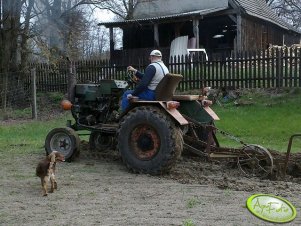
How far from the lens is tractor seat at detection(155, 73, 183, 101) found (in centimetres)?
718

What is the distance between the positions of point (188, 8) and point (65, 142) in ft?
66.7

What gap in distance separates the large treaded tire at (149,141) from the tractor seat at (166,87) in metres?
0.31

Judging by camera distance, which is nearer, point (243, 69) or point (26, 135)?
point (26, 135)

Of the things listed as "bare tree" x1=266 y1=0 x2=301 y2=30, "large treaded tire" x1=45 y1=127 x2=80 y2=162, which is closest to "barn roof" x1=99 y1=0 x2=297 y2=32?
"large treaded tire" x1=45 y1=127 x2=80 y2=162

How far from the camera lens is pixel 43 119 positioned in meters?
16.8

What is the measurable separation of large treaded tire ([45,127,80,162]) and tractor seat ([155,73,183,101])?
65.0 inches

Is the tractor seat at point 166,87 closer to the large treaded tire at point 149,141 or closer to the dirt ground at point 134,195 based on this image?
the large treaded tire at point 149,141

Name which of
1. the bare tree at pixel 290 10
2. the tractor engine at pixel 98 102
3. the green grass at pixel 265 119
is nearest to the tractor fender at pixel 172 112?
the tractor engine at pixel 98 102

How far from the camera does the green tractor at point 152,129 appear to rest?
6887mm

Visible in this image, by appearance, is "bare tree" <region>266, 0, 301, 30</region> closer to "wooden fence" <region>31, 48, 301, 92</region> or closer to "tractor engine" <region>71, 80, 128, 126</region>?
"wooden fence" <region>31, 48, 301, 92</region>

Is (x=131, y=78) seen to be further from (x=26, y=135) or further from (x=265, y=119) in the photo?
(x=265, y=119)

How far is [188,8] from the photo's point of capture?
27.1 metres

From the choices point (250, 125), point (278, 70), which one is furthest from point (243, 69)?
point (250, 125)

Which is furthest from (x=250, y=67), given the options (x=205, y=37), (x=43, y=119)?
(x=205, y=37)
